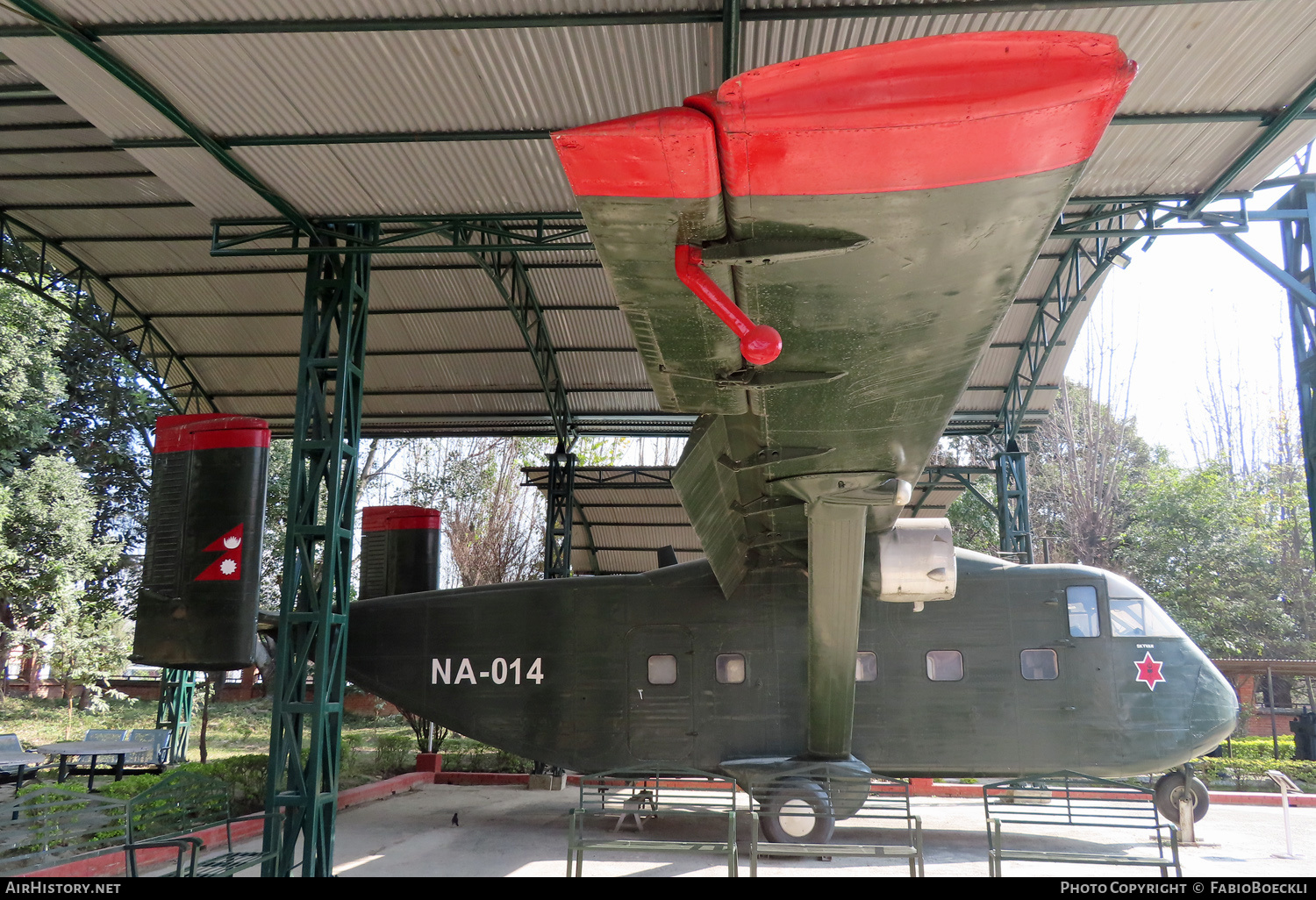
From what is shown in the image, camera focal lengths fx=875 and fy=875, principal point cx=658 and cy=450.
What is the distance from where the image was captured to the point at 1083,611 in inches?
464

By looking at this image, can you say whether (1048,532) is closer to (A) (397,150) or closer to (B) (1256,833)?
(B) (1256,833)

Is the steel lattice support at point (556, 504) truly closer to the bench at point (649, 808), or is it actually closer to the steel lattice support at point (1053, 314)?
the bench at point (649, 808)

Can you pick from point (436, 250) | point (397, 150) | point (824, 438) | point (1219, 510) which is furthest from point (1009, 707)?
point (1219, 510)

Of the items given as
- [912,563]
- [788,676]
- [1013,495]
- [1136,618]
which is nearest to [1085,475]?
[1013,495]

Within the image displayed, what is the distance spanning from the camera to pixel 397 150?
33.5ft

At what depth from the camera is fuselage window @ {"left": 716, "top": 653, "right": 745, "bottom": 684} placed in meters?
12.0

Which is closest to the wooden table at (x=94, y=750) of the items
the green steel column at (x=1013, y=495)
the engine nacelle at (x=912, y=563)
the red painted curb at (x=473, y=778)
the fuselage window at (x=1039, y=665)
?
the red painted curb at (x=473, y=778)

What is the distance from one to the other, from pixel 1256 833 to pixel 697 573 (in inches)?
351

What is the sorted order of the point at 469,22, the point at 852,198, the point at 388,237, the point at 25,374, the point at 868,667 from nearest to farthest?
the point at 852,198
the point at 469,22
the point at 388,237
the point at 868,667
the point at 25,374

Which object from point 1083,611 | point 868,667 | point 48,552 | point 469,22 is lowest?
point 868,667

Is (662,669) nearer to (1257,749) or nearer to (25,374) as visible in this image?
(1257,749)

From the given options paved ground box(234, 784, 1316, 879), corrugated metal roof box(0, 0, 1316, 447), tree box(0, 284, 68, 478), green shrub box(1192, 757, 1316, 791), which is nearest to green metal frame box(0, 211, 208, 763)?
corrugated metal roof box(0, 0, 1316, 447)

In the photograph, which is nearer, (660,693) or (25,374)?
(660,693)

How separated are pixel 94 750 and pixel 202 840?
611 cm
